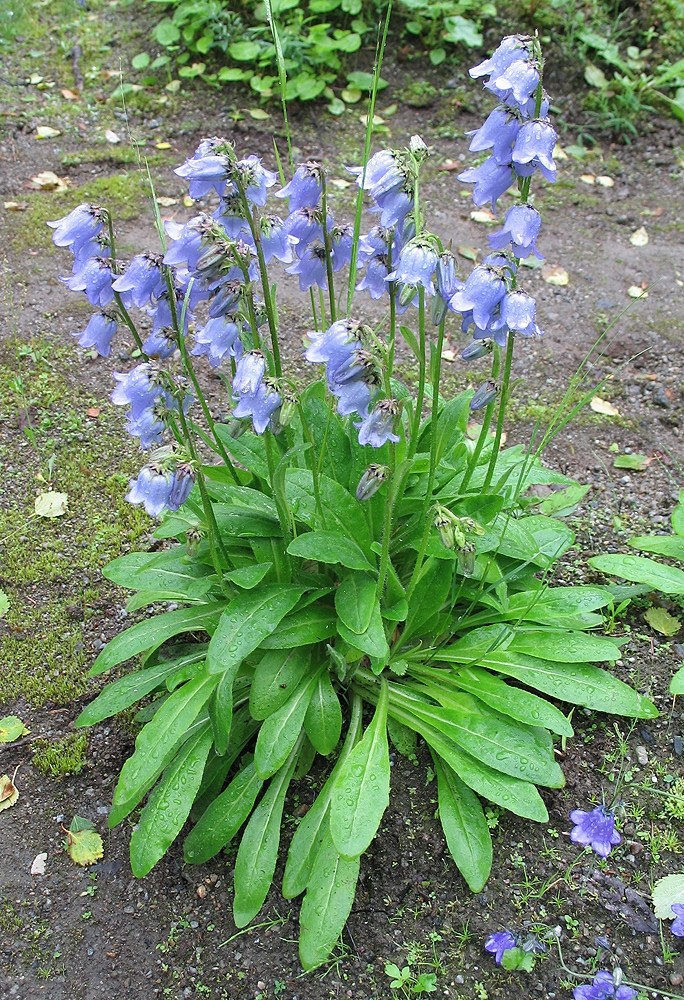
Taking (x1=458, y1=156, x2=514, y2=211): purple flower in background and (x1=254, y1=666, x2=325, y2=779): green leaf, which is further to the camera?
(x1=254, y1=666, x2=325, y2=779): green leaf

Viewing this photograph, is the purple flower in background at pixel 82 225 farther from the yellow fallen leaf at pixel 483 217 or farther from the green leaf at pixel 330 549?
the yellow fallen leaf at pixel 483 217

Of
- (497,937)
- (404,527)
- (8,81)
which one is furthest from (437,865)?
(8,81)

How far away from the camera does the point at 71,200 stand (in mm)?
5902

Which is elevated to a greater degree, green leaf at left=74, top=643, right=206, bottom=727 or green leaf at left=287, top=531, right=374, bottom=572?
green leaf at left=287, top=531, right=374, bottom=572

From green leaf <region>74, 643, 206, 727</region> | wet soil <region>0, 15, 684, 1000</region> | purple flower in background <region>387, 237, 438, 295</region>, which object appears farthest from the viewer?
green leaf <region>74, 643, 206, 727</region>

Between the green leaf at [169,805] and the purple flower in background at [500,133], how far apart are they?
6.59 ft

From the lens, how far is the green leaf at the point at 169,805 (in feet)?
8.63

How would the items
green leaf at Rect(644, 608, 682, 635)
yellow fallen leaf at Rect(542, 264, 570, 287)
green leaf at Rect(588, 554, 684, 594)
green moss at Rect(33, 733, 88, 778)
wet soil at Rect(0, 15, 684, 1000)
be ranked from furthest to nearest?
yellow fallen leaf at Rect(542, 264, 570, 287) < green leaf at Rect(644, 608, 682, 635) < green leaf at Rect(588, 554, 684, 594) < green moss at Rect(33, 733, 88, 778) < wet soil at Rect(0, 15, 684, 1000)

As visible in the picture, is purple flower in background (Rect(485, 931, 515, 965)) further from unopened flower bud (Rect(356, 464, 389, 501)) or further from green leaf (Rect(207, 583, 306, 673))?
unopened flower bud (Rect(356, 464, 389, 501))

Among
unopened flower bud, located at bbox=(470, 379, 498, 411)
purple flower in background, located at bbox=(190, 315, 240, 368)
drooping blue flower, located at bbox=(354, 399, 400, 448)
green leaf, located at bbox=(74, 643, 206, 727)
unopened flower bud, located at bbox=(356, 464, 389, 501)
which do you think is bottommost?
green leaf, located at bbox=(74, 643, 206, 727)

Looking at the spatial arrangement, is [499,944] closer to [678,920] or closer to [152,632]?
[678,920]

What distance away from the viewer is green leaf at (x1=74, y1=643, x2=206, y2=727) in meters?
2.96

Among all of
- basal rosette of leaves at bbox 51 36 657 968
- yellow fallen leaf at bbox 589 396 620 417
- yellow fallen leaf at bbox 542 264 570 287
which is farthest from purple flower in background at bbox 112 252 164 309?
yellow fallen leaf at bbox 542 264 570 287

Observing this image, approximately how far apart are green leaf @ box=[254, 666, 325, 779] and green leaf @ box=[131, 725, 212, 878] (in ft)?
0.74
